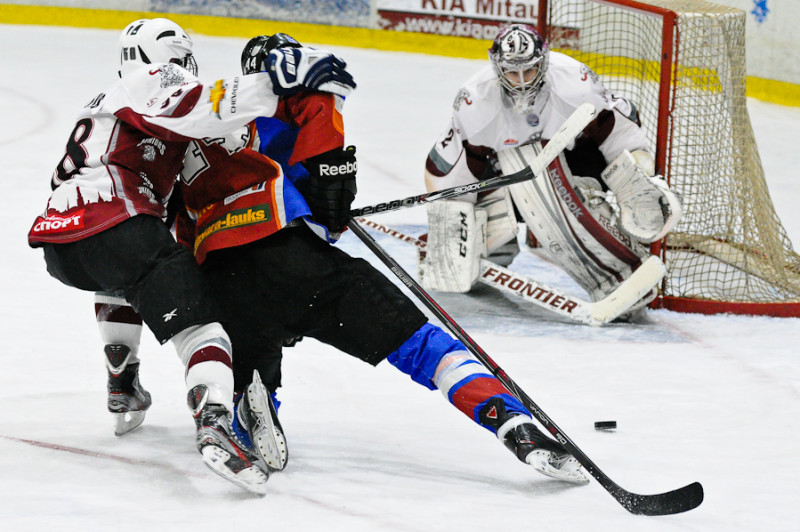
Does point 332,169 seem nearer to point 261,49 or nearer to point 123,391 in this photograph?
point 261,49

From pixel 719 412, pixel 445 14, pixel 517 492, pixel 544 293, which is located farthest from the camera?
pixel 445 14

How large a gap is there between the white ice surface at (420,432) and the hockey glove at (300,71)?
2.59 ft

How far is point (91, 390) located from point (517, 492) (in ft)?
4.03

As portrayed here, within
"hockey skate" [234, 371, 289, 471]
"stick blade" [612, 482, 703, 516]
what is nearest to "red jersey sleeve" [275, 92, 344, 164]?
"hockey skate" [234, 371, 289, 471]

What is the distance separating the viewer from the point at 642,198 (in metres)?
3.53

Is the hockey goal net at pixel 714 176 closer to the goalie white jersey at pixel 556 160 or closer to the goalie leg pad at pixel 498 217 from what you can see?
the goalie white jersey at pixel 556 160

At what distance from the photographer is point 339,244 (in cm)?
437

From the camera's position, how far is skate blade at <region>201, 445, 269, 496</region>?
202cm

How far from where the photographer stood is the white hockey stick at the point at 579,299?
138 inches

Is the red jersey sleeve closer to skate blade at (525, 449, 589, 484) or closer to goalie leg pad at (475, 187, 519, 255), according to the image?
skate blade at (525, 449, 589, 484)

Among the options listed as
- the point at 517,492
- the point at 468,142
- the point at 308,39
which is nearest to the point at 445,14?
the point at 308,39

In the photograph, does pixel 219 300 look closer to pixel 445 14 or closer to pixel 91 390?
pixel 91 390

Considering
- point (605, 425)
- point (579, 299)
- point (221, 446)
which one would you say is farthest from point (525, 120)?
point (221, 446)

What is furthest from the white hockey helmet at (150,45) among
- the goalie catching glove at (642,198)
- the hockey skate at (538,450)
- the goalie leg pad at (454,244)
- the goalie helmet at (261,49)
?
the goalie catching glove at (642,198)
